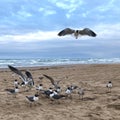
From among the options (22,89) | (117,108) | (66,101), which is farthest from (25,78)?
(117,108)

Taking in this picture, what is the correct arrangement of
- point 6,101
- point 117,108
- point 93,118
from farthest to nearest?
point 6,101, point 117,108, point 93,118

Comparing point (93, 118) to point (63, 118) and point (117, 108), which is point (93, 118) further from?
point (117, 108)

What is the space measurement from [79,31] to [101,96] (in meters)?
2.43

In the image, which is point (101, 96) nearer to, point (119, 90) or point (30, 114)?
point (119, 90)

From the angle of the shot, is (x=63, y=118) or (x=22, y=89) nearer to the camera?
Answer: (x=63, y=118)

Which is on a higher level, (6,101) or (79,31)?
(79,31)

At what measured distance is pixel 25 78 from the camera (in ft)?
43.3

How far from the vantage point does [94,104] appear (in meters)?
11.1

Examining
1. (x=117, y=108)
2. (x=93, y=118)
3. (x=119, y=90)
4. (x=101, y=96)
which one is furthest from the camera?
(x=119, y=90)

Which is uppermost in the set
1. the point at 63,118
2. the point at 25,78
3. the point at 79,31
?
the point at 79,31

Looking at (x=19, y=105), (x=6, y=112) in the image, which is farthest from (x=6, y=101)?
(x=6, y=112)

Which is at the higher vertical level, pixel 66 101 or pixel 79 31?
pixel 79 31

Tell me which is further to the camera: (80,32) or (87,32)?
(80,32)

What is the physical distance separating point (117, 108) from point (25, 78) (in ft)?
13.2
